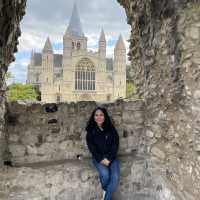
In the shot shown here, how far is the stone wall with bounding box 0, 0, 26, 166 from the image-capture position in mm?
3508

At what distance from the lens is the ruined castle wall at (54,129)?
4164 mm

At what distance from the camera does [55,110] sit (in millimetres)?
4355

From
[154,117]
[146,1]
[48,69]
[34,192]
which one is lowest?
[34,192]

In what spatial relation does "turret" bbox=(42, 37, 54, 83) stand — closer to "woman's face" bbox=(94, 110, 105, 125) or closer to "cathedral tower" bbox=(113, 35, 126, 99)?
"cathedral tower" bbox=(113, 35, 126, 99)

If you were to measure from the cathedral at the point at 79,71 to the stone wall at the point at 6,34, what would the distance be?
49.5 m

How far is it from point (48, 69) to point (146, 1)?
5532 cm

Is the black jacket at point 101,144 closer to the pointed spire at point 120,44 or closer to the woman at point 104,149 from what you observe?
the woman at point 104,149

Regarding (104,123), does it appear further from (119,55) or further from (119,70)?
(119,55)

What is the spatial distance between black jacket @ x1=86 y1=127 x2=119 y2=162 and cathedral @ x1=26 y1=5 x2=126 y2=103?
49.4 m

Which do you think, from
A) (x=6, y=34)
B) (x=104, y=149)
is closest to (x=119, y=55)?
(x=104, y=149)

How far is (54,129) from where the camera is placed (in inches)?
170

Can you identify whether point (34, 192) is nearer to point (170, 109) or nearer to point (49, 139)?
point (49, 139)

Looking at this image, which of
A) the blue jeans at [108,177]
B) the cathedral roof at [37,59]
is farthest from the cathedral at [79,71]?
the blue jeans at [108,177]

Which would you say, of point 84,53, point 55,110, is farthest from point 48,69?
point 55,110
